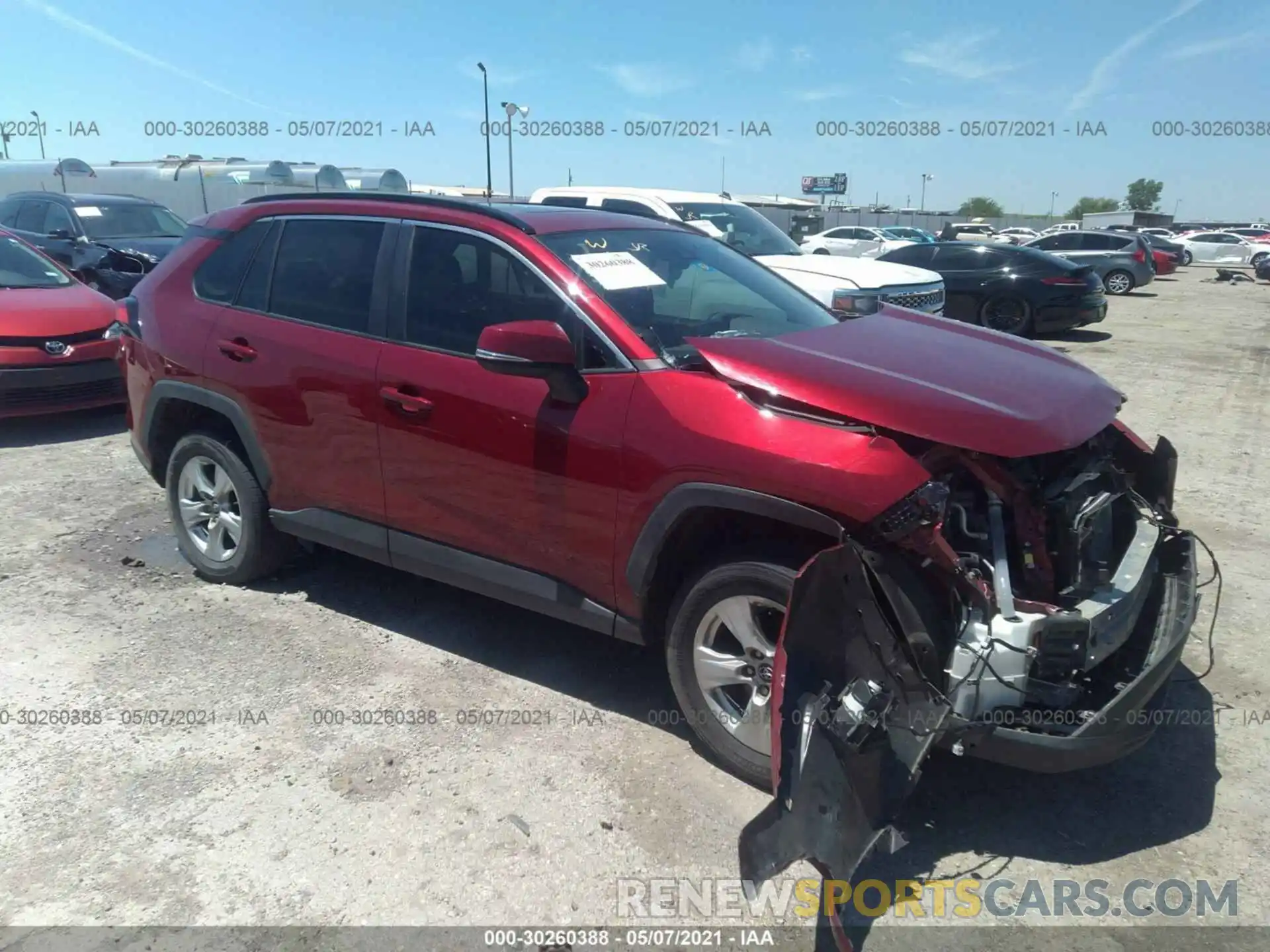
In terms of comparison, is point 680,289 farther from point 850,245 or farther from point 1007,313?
point 850,245

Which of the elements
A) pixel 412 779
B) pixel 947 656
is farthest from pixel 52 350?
pixel 947 656

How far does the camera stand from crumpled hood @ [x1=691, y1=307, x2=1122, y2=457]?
2865 millimetres

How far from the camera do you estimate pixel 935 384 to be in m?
3.11

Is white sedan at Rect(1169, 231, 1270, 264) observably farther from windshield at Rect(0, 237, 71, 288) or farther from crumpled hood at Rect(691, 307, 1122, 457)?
windshield at Rect(0, 237, 71, 288)

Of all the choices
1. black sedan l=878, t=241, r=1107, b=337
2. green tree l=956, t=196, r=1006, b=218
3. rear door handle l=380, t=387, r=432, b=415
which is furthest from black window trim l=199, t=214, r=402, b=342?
green tree l=956, t=196, r=1006, b=218

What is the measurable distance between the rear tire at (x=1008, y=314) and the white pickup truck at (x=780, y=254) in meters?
4.23

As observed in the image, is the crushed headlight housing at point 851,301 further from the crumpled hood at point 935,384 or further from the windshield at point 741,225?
the crumpled hood at point 935,384

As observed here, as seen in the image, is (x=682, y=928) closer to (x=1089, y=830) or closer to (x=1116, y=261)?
(x=1089, y=830)

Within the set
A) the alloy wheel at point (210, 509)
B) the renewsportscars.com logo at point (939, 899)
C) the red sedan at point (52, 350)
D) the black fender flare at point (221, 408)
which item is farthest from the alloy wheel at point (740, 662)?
the red sedan at point (52, 350)

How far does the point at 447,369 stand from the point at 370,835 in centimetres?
174

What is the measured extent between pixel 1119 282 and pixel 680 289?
76.5ft

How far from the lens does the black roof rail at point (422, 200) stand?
376cm

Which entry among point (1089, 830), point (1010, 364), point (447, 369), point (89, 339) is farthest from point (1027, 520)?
point (89, 339)

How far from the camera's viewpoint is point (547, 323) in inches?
128
